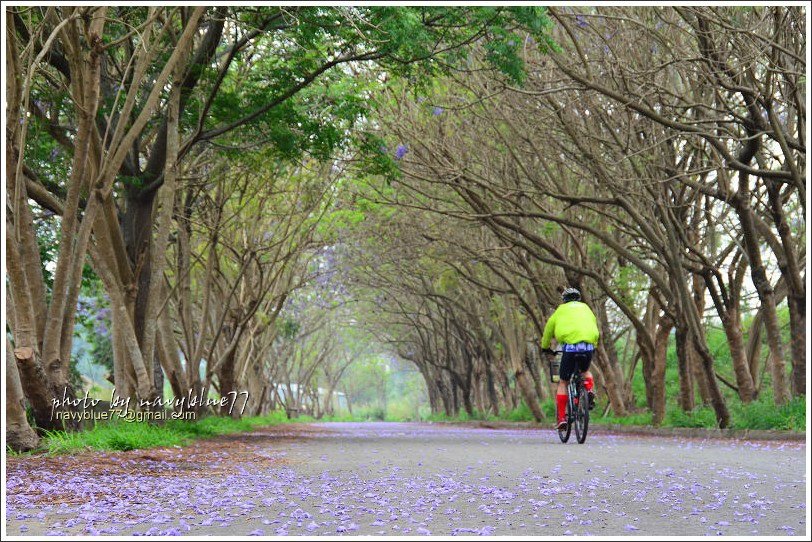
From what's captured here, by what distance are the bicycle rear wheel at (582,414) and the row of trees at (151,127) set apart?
4.27 m

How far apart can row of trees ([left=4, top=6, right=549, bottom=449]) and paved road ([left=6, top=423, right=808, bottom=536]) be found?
2.18 m

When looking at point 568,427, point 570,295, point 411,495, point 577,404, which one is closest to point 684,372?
point 568,427

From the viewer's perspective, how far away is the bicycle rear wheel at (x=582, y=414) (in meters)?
12.7

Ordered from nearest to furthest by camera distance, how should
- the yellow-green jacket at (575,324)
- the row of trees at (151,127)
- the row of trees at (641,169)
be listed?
1. the row of trees at (151,127)
2. the yellow-green jacket at (575,324)
3. the row of trees at (641,169)

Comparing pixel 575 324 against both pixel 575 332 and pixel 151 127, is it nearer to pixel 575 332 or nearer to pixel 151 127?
pixel 575 332

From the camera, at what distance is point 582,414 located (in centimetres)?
1325

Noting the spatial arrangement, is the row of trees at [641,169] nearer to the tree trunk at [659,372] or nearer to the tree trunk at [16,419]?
the tree trunk at [659,372]

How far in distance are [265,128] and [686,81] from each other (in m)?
7.11

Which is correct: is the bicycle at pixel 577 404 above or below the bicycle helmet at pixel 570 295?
below

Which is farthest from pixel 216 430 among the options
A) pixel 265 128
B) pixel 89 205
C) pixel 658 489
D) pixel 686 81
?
pixel 658 489

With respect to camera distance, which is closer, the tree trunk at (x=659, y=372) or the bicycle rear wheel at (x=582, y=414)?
the bicycle rear wheel at (x=582, y=414)

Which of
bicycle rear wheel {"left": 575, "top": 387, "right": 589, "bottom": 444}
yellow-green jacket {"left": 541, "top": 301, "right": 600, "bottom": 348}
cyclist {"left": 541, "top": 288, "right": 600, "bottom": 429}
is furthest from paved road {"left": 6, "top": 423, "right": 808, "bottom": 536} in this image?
yellow-green jacket {"left": 541, "top": 301, "right": 600, "bottom": 348}

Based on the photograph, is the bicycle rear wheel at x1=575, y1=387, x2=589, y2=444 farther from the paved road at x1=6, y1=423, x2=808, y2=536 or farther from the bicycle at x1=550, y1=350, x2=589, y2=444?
the paved road at x1=6, y1=423, x2=808, y2=536

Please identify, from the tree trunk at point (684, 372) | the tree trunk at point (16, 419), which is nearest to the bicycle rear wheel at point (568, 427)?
the tree trunk at point (684, 372)
